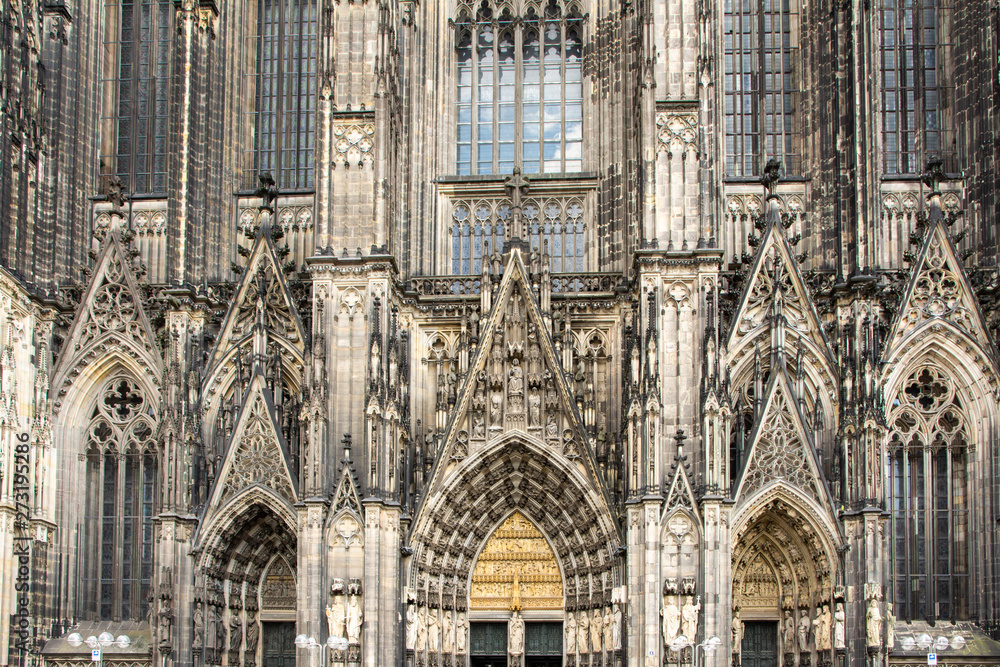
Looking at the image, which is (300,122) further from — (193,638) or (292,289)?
(193,638)

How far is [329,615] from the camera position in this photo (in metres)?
28.0

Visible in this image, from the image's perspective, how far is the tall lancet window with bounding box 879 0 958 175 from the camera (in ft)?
107

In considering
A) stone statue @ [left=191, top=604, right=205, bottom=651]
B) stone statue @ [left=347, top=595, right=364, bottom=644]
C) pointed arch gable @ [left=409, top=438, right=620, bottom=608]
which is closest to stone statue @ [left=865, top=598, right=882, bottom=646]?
pointed arch gable @ [left=409, top=438, right=620, bottom=608]

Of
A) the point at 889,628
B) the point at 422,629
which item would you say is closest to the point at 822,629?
the point at 889,628

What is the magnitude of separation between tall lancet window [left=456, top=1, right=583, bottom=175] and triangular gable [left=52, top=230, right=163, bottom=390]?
28.3ft

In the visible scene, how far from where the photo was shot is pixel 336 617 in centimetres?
2806

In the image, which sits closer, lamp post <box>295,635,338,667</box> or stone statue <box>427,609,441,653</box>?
lamp post <box>295,635,338,667</box>

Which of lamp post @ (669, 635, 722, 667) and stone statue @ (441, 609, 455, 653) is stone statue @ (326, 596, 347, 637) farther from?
lamp post @ (669, 635, 722, 667)

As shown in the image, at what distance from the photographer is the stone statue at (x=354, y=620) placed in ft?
92.1

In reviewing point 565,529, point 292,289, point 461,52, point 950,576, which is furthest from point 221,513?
point 950,576

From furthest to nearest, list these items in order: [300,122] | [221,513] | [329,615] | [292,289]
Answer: [300,122] → [292,289] → [221,513] → [329,615]

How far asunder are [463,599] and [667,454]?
21.0ft

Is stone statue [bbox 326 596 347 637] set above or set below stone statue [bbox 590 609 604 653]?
above

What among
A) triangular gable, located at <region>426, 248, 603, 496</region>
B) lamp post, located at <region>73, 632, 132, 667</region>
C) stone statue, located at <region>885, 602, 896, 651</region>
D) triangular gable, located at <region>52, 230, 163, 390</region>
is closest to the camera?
lamp post, located at <region>73, 632, 132, 667</region>
